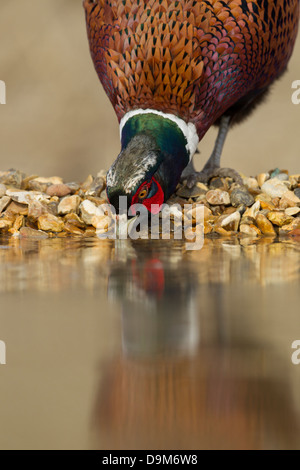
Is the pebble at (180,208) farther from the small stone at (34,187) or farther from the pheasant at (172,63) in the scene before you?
the pheasant at (172,63)

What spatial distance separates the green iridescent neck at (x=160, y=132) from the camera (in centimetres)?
243

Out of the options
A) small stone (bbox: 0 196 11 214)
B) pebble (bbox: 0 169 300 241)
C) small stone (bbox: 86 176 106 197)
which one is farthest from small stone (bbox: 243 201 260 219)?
small stone (bbox: 0 196 11 214)

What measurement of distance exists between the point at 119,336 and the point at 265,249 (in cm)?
111

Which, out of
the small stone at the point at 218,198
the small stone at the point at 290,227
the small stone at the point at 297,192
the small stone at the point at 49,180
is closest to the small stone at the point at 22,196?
the small stone at the point at 49,180

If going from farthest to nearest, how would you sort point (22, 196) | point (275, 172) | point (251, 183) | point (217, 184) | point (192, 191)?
point (275, 172)
point (251, 183)
point (217, 184)
point (192, 191)
point (22, 196)

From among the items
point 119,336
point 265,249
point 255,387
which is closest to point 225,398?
point 255,387

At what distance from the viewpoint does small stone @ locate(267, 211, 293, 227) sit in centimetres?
248

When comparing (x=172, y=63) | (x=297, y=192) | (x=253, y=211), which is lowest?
(x=253, y=211)

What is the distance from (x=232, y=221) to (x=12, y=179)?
1.33m

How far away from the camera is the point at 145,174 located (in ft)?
7.13

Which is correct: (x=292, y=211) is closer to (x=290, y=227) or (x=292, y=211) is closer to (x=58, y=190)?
(x=290, y=227)

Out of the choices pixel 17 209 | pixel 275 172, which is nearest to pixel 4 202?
pixel 17 209

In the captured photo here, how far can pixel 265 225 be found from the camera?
246cm

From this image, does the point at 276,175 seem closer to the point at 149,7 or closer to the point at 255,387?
the point at 149,7
